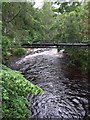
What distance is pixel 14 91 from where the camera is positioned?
13.2ft

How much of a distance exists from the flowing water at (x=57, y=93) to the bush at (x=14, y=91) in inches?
105

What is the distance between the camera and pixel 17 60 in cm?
1591

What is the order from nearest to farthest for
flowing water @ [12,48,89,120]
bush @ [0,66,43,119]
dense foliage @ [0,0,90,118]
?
bush @ [0,66,43,119], dense foliage @ [0,0,90,118], flowing water @ [12,48,89,120]

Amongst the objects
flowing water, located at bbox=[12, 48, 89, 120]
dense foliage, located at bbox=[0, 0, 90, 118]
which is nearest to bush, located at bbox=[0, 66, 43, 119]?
dense foliage, located at bbox=[0, 0, 90, 118]

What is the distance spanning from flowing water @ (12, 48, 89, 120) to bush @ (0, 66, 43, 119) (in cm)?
266

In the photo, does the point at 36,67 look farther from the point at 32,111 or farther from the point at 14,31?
the point at 32,111

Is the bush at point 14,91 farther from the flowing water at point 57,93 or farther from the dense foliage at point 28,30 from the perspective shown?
the flowing water at point 57,93

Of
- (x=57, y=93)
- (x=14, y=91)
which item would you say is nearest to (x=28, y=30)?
(x=57, y=93)

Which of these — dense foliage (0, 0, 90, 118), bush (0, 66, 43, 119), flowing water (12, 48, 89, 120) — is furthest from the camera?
flowing water (12, 48, 89, 120)

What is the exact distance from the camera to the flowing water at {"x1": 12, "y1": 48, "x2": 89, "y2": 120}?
7098mm

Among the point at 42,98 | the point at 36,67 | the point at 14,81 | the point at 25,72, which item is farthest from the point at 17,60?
the point at 14,81

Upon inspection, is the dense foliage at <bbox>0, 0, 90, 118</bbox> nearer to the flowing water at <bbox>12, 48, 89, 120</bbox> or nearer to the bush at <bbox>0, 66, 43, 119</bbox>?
the bush at <bbox>0, 66, 43, 119</bbox>

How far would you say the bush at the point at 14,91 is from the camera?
3.71 m

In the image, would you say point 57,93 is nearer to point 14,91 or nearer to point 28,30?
point 28,30
